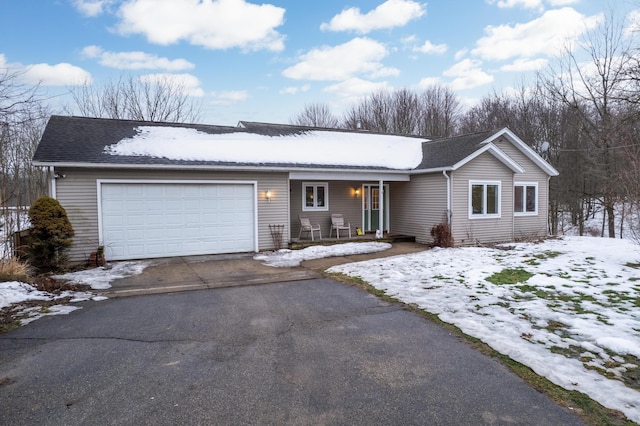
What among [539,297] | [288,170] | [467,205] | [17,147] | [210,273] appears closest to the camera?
[539,297]

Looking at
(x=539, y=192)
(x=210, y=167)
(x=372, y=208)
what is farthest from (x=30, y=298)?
(x=539, y=192)

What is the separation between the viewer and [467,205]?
44.2 ft

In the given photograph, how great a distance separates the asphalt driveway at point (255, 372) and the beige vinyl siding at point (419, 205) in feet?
27.6

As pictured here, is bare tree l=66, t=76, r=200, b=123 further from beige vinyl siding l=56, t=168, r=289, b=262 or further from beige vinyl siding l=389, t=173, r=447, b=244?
beige vinyl siding l=389, t=173, r=447, b=244

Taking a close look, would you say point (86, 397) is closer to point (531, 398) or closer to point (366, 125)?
point (531, 398)

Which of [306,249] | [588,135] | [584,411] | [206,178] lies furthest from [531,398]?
[588,135]

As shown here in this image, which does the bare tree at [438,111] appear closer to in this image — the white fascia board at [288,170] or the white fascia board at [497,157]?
the white fascia board at [497,157]

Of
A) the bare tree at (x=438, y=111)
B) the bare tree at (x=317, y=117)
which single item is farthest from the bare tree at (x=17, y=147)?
the bare tree at (x=438, y=111)

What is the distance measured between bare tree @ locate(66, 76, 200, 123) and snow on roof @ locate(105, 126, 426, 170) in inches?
518

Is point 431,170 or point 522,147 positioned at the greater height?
point 522,147

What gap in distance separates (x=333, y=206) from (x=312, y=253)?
3764 millimetres

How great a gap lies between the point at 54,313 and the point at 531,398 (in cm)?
658

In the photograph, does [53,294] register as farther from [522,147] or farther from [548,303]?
[522,147]

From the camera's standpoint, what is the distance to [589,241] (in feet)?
44.3
